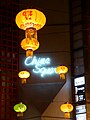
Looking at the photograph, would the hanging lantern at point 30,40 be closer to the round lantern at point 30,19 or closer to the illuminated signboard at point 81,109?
the round lantern at point 30,19

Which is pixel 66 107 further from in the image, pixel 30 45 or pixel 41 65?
pixel 30 45

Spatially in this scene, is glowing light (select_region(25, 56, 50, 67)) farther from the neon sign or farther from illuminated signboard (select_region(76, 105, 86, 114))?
illuminated signboard (select_region(76, 105, 86, 114))

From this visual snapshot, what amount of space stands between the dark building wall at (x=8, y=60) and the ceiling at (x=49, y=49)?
30 centimetres

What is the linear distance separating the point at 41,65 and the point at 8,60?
1.42m

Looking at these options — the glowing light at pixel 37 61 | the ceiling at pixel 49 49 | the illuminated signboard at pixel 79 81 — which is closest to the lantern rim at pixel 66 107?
the ceiling at pixel 49 49

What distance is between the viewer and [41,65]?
15062 mm

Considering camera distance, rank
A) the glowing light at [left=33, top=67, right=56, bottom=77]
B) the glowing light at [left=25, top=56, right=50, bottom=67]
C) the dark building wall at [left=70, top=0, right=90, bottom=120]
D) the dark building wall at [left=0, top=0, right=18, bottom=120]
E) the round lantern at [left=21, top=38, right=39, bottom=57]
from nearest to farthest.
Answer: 1. the round lantern at [left=21, top=38, right=39, bottom=57]
2. the dark building wall at [left=70, top=0, right=90, bottom=120]
3. the dark building wall at [left=0, top=0, right=18, bottom=120]
4. the glowing light at [left=33, top=67, right=56, bottom=77]
5. the glowing light at [left=25, top=56, right=50, bottom=67]

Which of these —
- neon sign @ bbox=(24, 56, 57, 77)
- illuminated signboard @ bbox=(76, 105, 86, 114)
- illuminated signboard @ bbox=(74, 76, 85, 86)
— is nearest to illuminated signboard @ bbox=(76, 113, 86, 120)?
illuminated signboard @ bbox=(76, 105, 86, 114)

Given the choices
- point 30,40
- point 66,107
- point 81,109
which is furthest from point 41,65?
point 30,40

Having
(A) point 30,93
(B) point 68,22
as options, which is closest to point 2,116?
(A) point 30,93

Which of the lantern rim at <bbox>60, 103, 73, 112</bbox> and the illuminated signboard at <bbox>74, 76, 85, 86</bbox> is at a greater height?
the illuminated signboard at <bbox>74, 76, 85, 86</bbox>

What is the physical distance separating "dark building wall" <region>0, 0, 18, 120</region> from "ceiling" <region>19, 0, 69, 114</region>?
303mm

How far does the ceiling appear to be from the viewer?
47.9 feet

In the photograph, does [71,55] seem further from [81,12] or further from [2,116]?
[2,116]
